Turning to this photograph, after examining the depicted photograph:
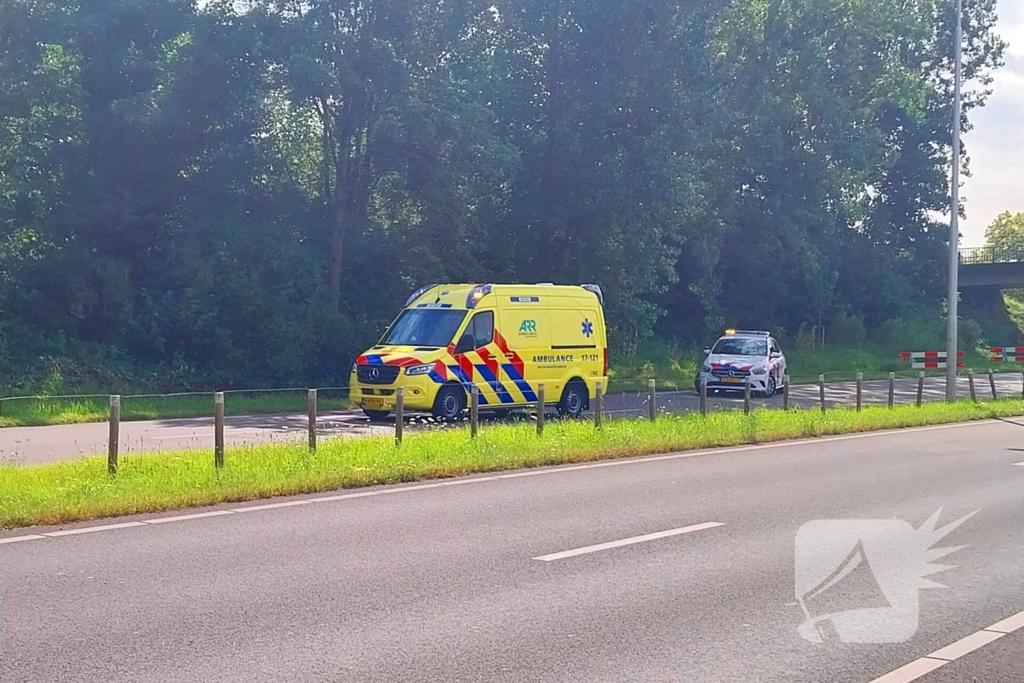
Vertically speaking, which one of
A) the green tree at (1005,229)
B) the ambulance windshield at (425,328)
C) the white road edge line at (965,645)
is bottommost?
the white road edge line at (965,645)

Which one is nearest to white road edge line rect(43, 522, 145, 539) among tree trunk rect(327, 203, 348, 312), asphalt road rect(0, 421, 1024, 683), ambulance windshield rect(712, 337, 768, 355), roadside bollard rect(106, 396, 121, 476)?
asphalt road rect(0, 421, 1024, 683)

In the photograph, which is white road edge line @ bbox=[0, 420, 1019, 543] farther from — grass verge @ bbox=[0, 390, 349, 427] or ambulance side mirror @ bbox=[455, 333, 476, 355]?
grass verge @ bbox=[0, 390, 349, 427]

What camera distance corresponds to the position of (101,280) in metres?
31.4

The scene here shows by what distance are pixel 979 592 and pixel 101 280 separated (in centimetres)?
2677

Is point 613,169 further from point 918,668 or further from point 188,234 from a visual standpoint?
point 918,668

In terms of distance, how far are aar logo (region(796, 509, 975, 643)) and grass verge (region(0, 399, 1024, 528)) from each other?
17.0 ft

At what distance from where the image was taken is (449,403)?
2255 centimetres

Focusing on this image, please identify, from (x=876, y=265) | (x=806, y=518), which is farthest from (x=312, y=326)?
(x=876, y=265)

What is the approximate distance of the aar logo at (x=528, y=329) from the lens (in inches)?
937

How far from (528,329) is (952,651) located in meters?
Result: 17.1

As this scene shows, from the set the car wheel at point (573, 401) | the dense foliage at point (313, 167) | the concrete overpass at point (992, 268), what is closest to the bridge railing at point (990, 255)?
the concrete overpass at point (992, 268)

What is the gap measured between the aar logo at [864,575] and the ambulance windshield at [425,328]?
1217cm

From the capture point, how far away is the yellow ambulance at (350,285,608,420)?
22.4 m

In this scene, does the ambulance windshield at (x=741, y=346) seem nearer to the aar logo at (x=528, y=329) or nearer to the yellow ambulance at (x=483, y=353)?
the yellow ambulance at (x=483, y=353)
